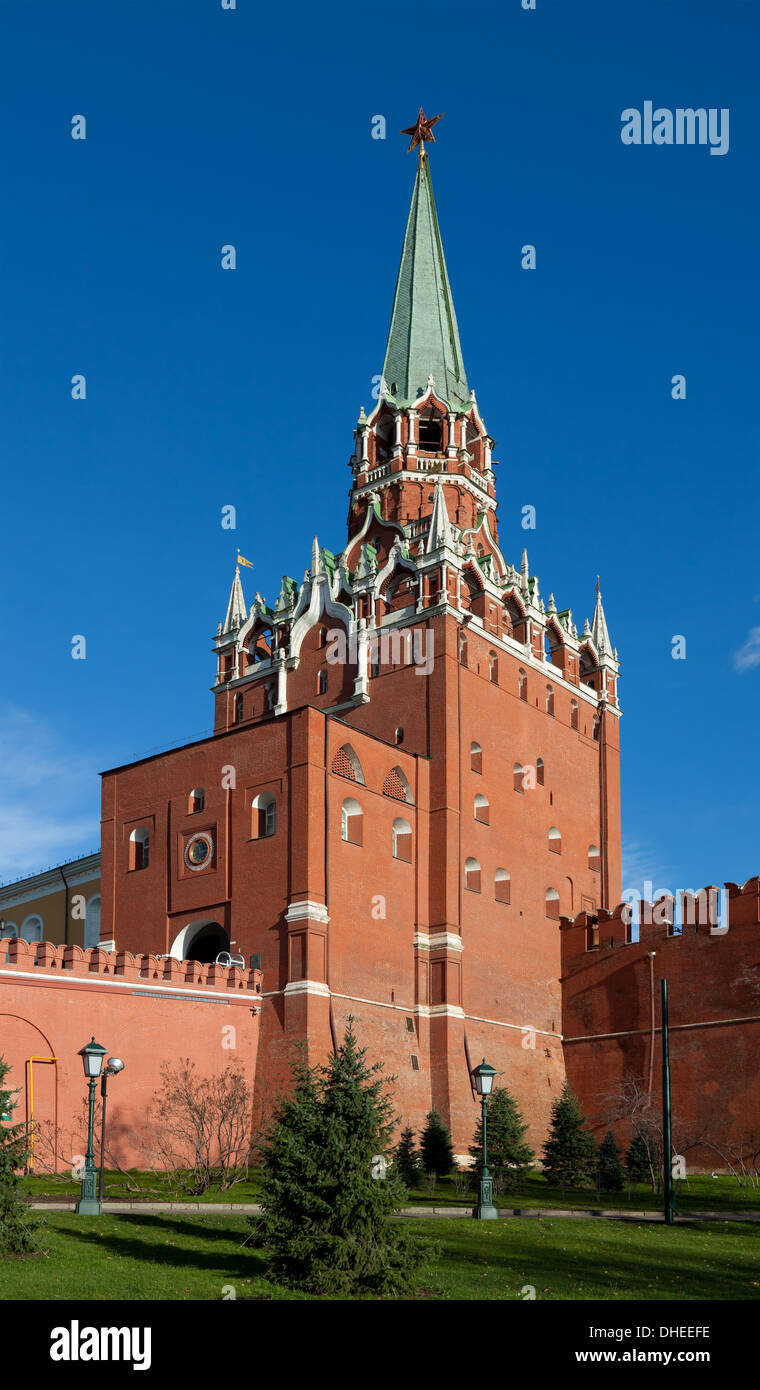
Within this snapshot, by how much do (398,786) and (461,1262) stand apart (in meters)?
24.5

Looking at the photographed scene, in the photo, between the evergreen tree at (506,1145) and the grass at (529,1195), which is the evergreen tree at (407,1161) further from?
the evergreen tree at (506,1145)

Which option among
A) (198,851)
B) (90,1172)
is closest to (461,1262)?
(90,1172)

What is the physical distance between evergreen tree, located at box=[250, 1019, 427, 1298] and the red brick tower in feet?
67.8

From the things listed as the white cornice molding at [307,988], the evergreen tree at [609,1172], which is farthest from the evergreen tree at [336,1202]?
the white cornice molding at [307,988]

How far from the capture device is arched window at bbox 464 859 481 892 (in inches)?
1741

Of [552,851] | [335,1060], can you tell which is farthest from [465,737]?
[335,1060]

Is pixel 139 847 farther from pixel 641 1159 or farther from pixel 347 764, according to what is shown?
pixel 641 1159

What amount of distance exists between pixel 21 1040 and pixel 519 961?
18.2 metres

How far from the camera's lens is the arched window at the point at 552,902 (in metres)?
48.4

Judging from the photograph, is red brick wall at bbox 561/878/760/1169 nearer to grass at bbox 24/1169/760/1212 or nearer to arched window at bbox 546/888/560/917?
arched window at bbox 546/888/560/917

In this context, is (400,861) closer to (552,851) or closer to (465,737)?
(465,737)

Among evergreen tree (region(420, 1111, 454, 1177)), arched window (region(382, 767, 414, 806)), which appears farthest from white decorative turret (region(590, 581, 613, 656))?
evergreen tree (region(420, 1111, 454, 1177))

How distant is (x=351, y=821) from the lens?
40.8 metres

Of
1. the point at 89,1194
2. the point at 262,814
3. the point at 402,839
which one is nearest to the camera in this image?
the point at 89,1194
